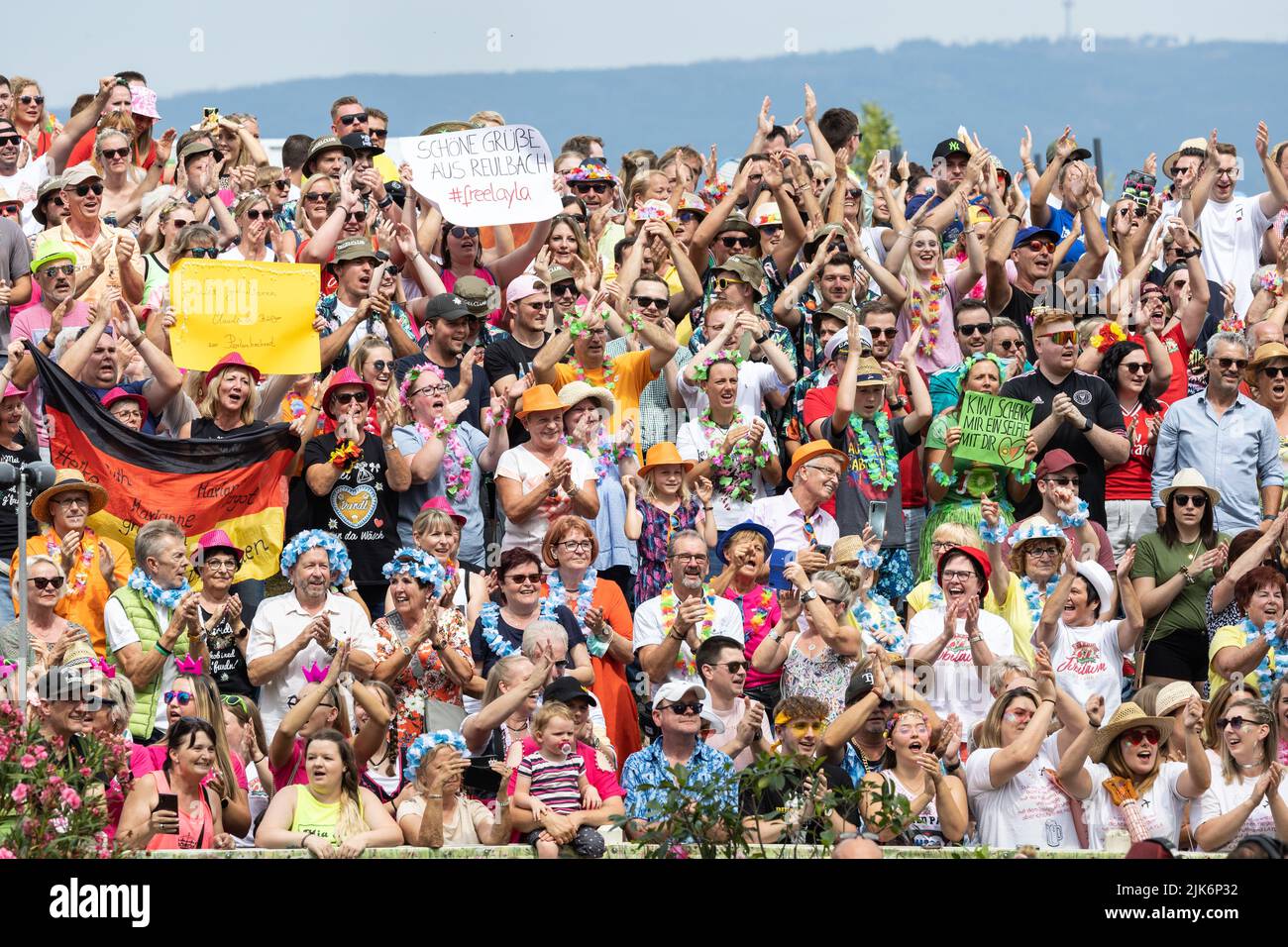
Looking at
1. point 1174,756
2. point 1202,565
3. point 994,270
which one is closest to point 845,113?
point 994,270

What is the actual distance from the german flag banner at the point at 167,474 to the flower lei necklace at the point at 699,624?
209cm

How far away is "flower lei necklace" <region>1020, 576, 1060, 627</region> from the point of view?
12.3 meters

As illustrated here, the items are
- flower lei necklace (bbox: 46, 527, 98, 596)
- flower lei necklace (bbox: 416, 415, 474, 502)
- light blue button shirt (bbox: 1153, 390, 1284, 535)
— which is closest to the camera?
flower lei necklace (bbox: 46, 527, 98, 596)

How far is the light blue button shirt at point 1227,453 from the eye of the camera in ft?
44.5

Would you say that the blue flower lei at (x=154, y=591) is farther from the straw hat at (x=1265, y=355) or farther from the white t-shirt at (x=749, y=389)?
the straw hat at (x=1265, y=355)

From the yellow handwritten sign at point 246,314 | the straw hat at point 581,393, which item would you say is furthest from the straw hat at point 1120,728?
the yellow handwritten sign at point 246,314

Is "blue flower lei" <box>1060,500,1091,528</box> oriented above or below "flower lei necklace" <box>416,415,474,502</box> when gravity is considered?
below

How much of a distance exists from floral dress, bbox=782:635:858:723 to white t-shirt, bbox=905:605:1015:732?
372 mm

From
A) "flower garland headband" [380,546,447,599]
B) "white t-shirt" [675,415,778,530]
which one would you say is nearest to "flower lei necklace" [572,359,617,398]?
"white t-shirt" [675,415,778,530]

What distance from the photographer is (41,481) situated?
1065 centimetres

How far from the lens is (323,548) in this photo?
37.9 ft

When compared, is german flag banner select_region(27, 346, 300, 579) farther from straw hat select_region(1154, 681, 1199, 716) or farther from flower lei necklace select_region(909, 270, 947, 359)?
straw hat select_region(1154, 681, 1199, 716)

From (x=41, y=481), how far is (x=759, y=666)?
368cm
